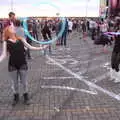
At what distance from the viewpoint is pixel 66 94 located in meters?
9.98

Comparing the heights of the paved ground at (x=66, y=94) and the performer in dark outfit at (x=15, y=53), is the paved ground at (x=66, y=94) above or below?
below

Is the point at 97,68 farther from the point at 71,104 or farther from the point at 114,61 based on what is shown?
the point at 71,104

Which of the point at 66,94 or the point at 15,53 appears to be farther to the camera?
the point at 66,94

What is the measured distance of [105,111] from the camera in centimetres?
835

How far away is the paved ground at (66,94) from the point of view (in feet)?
26.7

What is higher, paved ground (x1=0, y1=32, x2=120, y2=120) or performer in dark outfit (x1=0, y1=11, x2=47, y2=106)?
performer in dark outfit (x1=0, y1=11, x2=47, y2=106)

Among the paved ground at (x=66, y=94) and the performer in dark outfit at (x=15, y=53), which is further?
the performer in dark outfit at (x=15, y=53)

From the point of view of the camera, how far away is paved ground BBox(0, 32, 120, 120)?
8.15m

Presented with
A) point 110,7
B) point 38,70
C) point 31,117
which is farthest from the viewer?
point 110,7

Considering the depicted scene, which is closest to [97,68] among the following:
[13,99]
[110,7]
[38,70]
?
[38,70]

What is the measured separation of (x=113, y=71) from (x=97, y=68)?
8.31 feet

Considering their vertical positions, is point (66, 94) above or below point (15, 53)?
below

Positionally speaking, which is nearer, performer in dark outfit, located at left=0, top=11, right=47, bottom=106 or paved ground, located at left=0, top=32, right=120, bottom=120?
paved ground, located at left=0, top=32, right=120, bottom=120

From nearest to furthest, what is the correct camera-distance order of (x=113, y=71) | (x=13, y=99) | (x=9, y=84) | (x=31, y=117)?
(x=31, y=117), (x=13, y=99), (x=9, y=84), (x=113, y=71)
